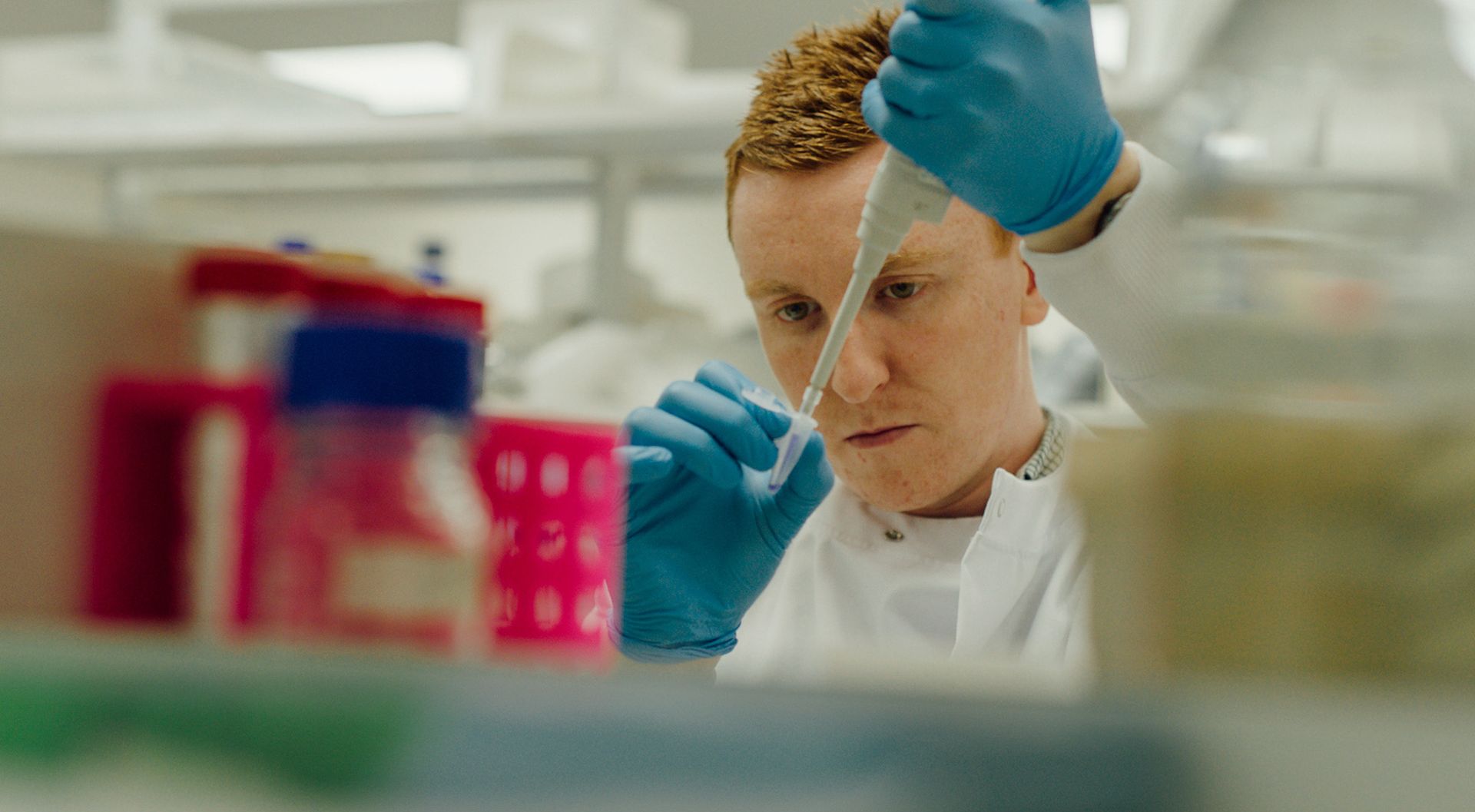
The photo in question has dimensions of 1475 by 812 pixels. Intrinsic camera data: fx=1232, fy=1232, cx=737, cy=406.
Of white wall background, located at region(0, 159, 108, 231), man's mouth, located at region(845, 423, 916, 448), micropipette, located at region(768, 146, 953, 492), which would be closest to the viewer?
micropipette, located at region(768, 146, 953, 492)

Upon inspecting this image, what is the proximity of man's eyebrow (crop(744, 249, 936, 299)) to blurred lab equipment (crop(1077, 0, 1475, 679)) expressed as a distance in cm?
72

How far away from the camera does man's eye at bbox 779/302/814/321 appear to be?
1.06m

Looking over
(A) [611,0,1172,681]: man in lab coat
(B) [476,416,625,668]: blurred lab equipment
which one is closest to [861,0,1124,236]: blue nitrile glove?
(A) [611,0,1172,681]: man in lab coat

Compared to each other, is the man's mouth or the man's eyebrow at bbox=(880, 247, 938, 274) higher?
the man's eyebrow at bbox=(880, 247, 938, 274)

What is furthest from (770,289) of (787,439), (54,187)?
(54,187)

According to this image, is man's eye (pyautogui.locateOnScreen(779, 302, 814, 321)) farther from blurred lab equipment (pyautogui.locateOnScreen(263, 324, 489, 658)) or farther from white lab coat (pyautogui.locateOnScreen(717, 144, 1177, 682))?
blurred lab equipment (pyautogui.locateOnScreen(263, 324, 489, 658))

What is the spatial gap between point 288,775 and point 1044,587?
84 centimetres

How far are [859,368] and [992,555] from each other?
0.20 meters

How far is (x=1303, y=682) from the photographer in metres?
0.24

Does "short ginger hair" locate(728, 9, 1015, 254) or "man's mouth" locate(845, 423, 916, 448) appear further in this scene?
"man's mouth" locate(845, 423, 916, 448)

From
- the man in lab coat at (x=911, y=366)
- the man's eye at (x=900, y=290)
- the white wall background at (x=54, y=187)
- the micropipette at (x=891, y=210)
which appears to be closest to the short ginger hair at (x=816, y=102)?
the man in lab coat at (x=911, y=366)

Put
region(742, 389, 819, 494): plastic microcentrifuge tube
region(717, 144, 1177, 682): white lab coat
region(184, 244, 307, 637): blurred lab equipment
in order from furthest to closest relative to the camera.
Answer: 1. region(742, 389, 819, 494): plastic microcentrifuge tube
2. region(717, 144, 1177, 682): white lab coat
3. region(184, 244, 307, 637): blurred lab equipment

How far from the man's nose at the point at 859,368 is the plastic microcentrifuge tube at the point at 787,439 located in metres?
0.04

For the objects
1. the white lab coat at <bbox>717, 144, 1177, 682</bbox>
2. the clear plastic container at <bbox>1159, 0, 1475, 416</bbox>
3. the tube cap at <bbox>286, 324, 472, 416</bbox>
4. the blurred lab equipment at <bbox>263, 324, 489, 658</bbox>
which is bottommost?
the white lab coat at <bbox>717, 144, 1177, 682</bbox>
